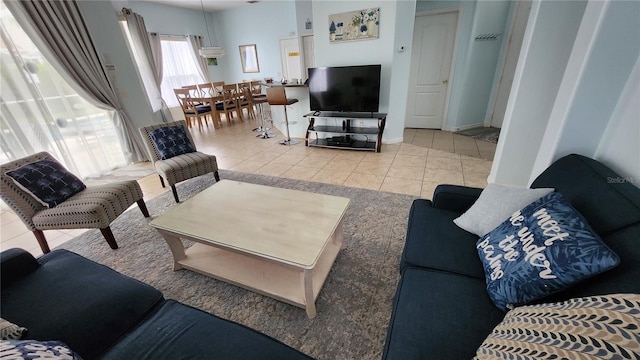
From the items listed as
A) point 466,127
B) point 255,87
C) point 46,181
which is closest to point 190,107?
point 255,87

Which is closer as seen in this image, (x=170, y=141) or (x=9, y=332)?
(x=9, y=332)

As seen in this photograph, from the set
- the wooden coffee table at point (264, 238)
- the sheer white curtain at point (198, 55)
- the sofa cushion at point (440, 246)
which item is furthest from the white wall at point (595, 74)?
the sheer white curtain at point (198, 55)

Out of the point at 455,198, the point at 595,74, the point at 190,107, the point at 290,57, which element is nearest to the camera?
the point at 595,74

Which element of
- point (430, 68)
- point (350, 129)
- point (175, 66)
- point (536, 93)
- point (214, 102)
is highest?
point (175, 66)

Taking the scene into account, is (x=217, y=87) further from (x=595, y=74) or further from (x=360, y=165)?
(x=595, y=74)

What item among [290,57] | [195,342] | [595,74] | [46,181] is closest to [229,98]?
[290,57]

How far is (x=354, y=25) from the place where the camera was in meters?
3.76

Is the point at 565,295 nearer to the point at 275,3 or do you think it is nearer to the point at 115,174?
the point at 115,174

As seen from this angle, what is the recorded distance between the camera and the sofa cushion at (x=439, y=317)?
0.84m

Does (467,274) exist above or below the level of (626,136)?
below

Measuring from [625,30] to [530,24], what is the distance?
110cm

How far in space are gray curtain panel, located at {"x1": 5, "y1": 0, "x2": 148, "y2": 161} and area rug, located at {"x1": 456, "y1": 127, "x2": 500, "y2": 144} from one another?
19.0 ft

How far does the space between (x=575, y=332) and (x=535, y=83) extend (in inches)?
96.2

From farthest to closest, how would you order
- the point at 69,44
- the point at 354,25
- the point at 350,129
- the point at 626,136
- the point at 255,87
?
the point at 255,87 → the point at 350,129 → the point at 354,25 → the point at 69,44 → the point at 626,136
